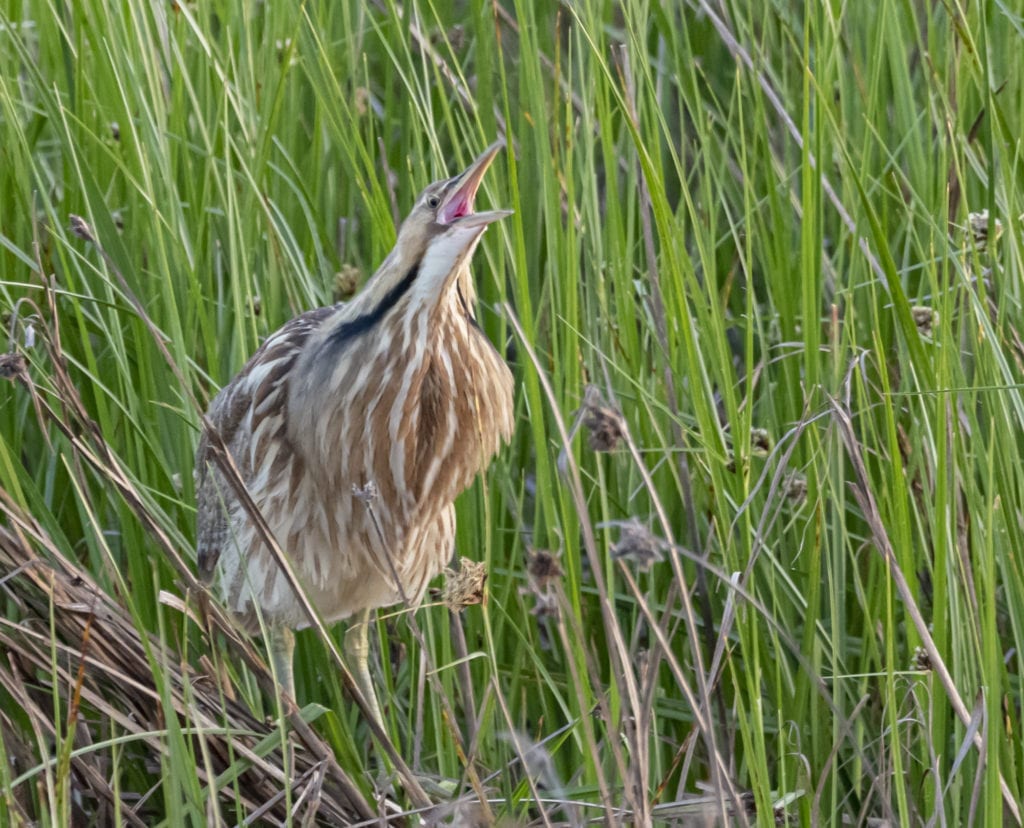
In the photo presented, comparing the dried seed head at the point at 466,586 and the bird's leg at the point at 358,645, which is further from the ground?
the dried seed head at the point at 466,586

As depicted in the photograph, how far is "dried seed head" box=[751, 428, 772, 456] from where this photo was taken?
1662 millimetres

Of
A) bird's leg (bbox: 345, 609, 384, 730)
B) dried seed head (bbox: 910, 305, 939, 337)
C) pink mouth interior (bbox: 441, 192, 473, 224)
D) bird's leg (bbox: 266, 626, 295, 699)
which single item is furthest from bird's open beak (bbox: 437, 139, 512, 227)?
bird's leg (bbox: 345, 609, 384, 730)

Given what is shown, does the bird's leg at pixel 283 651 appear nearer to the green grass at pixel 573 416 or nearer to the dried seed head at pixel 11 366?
the green grass at pixel 573 416

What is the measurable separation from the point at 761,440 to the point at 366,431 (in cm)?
44

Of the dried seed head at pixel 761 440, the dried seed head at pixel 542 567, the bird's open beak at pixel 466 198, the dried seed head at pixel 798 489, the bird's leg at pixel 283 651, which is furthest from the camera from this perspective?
the bird's leg at pixel 283 651

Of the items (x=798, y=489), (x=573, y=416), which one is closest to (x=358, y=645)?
(x=573, y=416)

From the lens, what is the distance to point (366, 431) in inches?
68.7

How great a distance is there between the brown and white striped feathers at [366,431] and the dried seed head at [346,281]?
73 mm

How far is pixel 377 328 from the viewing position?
1656 millimetres

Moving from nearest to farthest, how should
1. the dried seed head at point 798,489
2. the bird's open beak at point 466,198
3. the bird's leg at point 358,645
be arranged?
the bird's open beak at point 466,198
the dried seed head at point 798,489
the bird's leg at point 358,645

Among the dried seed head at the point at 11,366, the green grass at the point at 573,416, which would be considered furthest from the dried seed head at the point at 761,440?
the dried seed head at the point at 11,366

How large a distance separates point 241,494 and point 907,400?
33.0 inches

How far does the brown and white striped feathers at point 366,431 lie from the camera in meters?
1.63

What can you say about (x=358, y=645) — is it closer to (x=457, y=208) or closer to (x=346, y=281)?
(x=346, y=281)
